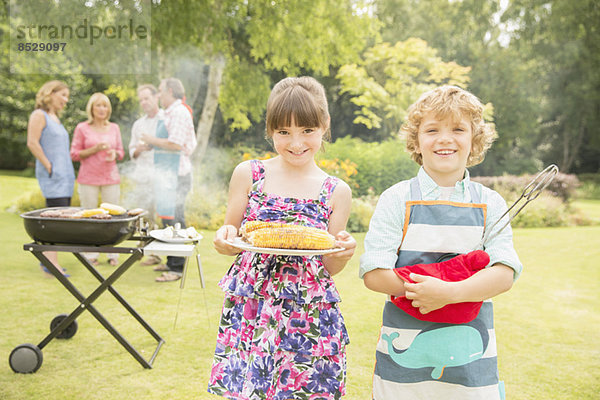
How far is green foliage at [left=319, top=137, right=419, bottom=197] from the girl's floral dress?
23.9 feet

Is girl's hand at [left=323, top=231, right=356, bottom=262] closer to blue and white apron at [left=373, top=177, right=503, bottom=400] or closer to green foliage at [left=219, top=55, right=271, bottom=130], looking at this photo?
blue and white apron at [left=373, top=177, right=503, bottom=400]

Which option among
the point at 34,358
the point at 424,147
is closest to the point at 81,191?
the point at 34,358

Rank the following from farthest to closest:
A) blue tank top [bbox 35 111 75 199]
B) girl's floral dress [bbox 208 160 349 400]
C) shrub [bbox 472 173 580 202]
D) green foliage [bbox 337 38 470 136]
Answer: shrub [bbox 472 173 580 202], green foliage [bbox 337 38 470 136], blue tank top [bbox 35 111 75 199], girl's floral dress [bbox 208 160 349 400]

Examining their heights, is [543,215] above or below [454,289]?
below

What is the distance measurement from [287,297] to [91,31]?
8.50 m

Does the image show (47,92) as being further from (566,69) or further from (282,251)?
(566,69)

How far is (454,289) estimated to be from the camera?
1505 millimetres

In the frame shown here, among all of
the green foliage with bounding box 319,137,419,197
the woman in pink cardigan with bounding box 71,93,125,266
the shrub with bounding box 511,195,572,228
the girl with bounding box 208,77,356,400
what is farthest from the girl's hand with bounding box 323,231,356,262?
the shrub with bounding box 511,195,572,228

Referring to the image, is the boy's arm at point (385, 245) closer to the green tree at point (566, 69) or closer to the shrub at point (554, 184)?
the shrub at point (554, 184)

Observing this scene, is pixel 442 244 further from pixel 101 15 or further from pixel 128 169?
pixel 128 169

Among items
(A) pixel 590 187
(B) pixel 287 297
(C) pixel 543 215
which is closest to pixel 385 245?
(B) pixel 287 297

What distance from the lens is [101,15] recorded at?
8812 millimetres

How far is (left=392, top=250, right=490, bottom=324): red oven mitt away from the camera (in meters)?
1.54

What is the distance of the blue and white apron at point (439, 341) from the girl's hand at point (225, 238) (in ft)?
1.97
